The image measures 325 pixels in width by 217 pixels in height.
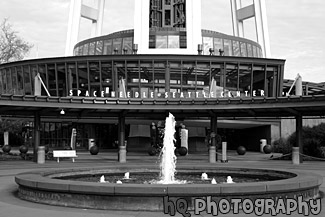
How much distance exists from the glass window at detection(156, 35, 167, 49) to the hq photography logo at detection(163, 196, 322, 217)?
171 feet

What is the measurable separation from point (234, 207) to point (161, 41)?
53.3 m

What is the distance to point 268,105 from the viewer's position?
1428 inches

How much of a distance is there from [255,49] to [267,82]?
527 inches

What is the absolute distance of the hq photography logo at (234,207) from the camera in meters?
12.8

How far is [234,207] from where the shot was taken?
1313cm

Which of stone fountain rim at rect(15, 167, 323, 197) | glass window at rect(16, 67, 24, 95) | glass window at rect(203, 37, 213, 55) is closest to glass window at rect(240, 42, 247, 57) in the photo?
glass window at rect(203, 37, 213, 55)

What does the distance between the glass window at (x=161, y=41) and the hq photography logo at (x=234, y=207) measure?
5221 centimetres

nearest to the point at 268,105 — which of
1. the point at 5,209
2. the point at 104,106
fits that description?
the point at 104,106

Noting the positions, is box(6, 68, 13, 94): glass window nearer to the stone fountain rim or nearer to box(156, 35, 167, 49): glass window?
box(156, 35, 167, 49): glass window

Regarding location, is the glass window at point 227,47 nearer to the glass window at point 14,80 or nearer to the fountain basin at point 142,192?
the glass window at point 14,80

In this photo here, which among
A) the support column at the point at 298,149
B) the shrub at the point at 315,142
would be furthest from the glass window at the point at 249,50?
the support column at the point at 298,149

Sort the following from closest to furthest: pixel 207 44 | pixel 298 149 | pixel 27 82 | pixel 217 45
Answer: pixel 298 149
pixel 27 82
pixel 217 45
pixel 207 44

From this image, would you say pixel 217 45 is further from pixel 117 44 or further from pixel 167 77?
pixel 167 77

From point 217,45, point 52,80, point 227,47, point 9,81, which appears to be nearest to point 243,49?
point 227,47
